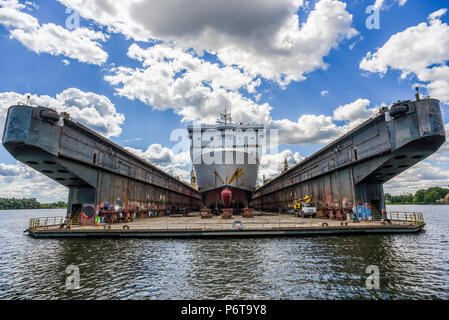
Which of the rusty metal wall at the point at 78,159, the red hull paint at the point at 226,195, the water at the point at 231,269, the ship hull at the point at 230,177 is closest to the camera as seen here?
the water at the point at 231,269

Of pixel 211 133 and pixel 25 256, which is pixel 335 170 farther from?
pixel 25 256

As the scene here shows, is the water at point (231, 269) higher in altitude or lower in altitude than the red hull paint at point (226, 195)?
lower

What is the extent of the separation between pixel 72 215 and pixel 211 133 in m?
22.3

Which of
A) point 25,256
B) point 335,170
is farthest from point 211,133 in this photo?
point 25,256

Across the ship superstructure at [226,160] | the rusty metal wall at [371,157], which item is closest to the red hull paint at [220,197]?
the ship superstructure at [226,160]

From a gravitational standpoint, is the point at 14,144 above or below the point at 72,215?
above

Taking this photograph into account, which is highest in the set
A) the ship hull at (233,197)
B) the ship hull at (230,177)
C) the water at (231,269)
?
the ship hull at (230,177)

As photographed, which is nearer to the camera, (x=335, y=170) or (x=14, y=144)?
(x=14, y=144)

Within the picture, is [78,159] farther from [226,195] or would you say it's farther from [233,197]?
[233,197]

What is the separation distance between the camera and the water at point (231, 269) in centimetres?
772

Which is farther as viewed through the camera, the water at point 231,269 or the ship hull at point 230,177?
the ship hull at point 230,177

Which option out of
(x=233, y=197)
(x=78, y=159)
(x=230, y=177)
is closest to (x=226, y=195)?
(x=230, y=177)

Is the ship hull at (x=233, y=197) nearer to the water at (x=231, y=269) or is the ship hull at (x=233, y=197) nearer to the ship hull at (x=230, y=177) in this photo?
the ship hull at (x=230, y=177)
